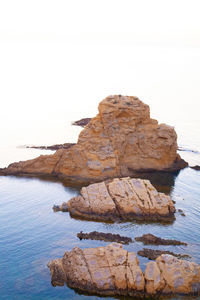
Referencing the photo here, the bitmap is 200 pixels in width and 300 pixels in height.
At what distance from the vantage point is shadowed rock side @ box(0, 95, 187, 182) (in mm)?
62406

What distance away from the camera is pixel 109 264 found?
3397cm

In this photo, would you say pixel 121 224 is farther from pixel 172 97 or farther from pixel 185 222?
pixel 172 97

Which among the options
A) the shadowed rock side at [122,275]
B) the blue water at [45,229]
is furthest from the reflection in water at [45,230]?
the shadowed rock side at [122,275]

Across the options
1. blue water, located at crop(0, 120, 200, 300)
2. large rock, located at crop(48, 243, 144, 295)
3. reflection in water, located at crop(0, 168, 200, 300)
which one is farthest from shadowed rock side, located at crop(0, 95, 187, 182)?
large rock, located at crop(48, 243, 144, 295)

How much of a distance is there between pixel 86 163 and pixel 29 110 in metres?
77.7

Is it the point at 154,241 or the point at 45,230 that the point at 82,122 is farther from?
the point at 154,241

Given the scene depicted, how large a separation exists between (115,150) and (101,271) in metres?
31.6

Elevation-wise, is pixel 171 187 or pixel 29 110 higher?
pixel 29 110

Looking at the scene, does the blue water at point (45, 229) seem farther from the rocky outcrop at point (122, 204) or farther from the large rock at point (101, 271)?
the rocky outcrop at point (122, 204)

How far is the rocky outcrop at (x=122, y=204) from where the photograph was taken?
47719mm

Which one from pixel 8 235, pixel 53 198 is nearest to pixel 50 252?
pixel 8 235

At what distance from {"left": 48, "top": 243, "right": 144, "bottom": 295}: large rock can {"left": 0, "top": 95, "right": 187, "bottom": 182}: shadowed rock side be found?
88.2ft

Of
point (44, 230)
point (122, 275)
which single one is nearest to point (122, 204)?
point (44, 230)

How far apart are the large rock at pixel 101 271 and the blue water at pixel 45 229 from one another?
886mm
